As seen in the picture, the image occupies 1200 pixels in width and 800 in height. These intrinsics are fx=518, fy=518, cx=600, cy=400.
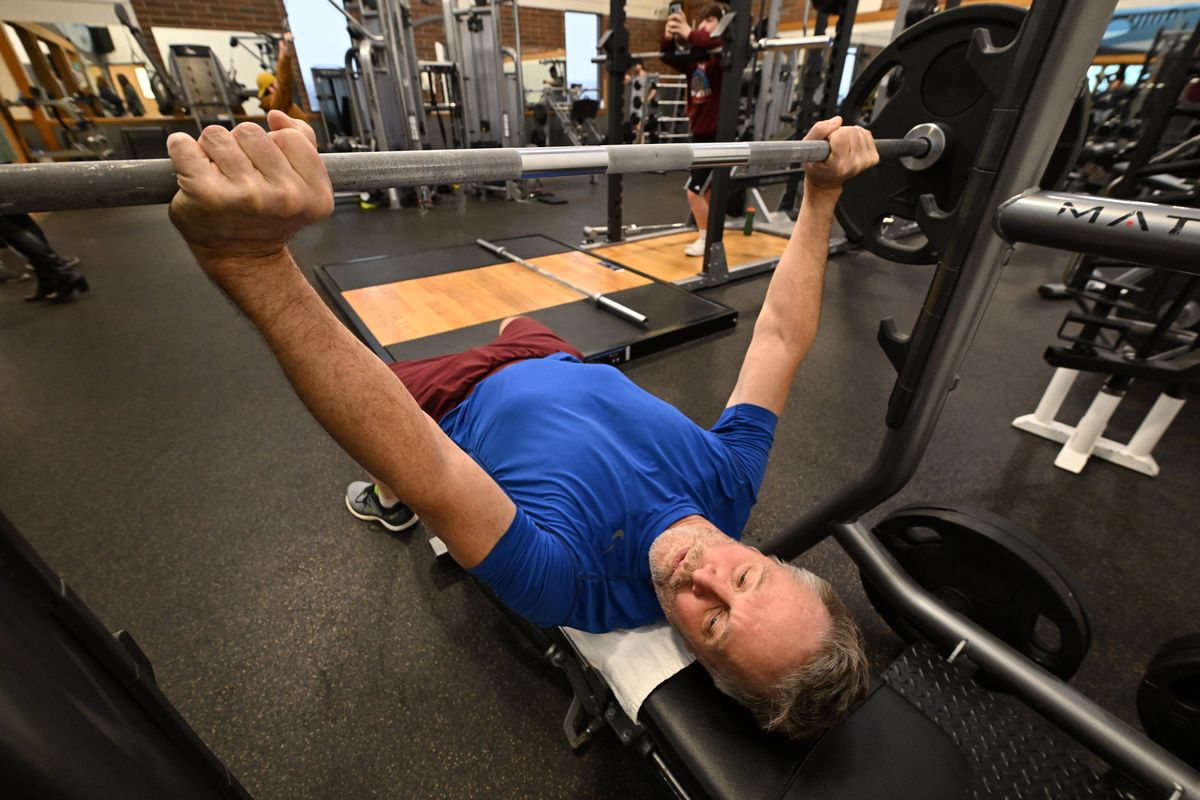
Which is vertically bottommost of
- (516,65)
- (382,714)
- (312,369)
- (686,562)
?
(382,714)

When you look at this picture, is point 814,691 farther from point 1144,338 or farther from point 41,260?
point 41,260

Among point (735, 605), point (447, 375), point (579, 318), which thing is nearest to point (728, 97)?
point (579, 318)

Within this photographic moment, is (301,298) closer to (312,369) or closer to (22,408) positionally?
(312,369)

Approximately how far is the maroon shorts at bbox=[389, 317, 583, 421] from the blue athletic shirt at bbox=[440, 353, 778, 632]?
0.32ft

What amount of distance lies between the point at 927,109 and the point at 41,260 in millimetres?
4266

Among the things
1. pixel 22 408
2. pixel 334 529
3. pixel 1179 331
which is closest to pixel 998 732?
pixel 334 529

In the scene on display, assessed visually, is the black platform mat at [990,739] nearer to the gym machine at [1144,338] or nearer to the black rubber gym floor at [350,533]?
the black rubber gym floor at [350,533]

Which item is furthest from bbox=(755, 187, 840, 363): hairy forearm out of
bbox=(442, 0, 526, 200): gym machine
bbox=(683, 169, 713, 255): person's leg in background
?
bbox=(442, 0, 526, 200): gym machine

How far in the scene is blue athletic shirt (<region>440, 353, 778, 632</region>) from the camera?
0.76 metres

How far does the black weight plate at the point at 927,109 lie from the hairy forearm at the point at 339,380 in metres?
0.92

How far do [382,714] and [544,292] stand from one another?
2219 mm

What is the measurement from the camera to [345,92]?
584 centimetres

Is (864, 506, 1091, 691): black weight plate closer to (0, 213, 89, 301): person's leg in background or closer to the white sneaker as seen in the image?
the white sneaker

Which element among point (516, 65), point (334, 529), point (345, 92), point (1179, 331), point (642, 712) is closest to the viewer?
point (642, 712)
